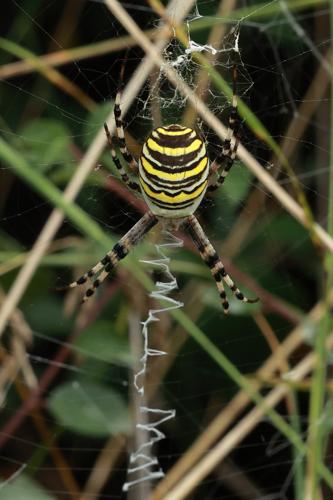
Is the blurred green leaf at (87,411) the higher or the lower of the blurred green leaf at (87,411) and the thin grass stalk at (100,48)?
the lower

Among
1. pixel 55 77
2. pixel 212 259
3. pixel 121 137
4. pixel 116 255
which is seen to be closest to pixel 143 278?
pixel 116 255

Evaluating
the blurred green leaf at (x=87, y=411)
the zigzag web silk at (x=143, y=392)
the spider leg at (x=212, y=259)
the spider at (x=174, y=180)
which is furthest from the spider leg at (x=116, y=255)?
the blurred green leaf at (x=87, y=411)

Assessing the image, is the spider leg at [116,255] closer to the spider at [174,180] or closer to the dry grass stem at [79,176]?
the spider at [174,180]

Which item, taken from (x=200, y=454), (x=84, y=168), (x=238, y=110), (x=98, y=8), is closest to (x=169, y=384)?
(x=200, y=454)

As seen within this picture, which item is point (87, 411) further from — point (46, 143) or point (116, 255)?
point (46, 143)

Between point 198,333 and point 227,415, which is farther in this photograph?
point 227,415

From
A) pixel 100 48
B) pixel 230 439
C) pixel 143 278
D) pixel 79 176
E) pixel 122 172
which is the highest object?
pixel 100 48

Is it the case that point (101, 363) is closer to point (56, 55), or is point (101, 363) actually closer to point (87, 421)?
point (87, 421)
